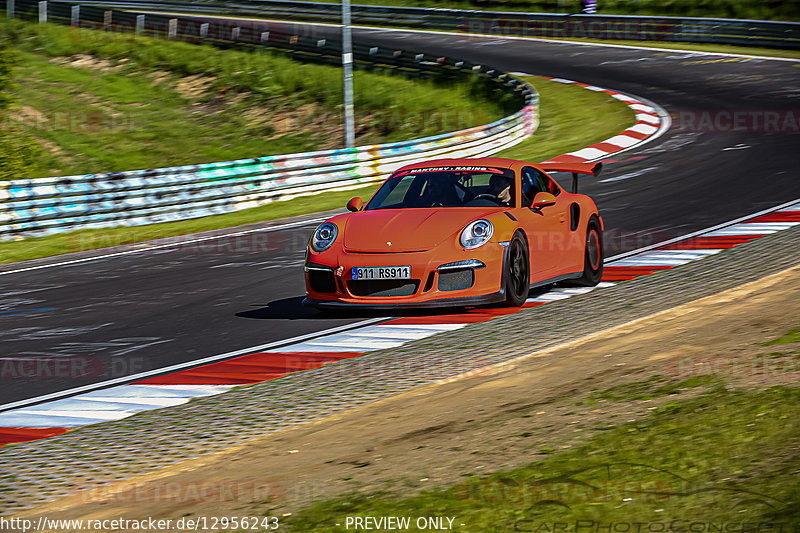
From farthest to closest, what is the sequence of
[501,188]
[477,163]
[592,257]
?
[592,257] → [477,163] → [501,188]

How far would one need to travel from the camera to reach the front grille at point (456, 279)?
935 centimetres

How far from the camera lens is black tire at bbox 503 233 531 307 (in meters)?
9.55

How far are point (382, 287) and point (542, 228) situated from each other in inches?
65.9

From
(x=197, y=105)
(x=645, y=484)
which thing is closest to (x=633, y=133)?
(x=197, y=105)

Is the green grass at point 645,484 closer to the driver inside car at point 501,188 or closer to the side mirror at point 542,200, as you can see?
the side mirror at point 542,200

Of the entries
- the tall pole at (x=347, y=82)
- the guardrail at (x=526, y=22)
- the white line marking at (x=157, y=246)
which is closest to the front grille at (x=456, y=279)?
the white line marking at (x=157, y=246)

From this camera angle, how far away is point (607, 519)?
4.23 metres

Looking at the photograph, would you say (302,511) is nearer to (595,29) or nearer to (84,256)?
(84,256)

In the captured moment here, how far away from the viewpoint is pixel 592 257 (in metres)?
10.9

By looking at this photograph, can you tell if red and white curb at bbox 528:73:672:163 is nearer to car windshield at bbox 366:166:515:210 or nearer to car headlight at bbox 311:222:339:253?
car windshield at bbox 366:166:515:210

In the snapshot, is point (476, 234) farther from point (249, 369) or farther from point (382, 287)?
point (249, 369)

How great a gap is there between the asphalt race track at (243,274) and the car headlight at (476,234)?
112 cm

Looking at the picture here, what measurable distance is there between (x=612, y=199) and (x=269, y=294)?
23.1ft

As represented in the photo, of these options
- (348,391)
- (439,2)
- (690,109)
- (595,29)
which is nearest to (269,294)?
(348,391)
